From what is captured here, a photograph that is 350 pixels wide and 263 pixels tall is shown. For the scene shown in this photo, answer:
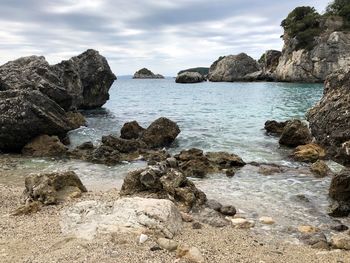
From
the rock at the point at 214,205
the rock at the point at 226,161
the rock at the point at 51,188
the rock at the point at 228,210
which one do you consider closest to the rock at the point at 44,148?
the rock at the point at 226,161

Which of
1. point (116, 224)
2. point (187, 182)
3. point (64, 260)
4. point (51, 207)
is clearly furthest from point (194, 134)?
point (64, 260)

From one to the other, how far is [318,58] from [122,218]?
93.8m

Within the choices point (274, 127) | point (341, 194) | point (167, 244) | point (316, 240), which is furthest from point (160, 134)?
point (167, 244)

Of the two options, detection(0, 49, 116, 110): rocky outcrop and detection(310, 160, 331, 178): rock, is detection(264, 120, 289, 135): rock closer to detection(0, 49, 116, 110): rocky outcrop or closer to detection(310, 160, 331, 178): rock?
detection(310, 160, 331, 178): rock

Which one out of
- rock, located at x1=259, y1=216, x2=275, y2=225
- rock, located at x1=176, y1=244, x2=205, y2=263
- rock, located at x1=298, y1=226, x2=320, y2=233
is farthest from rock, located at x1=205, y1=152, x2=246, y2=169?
rock, located at x1=176, y1=244, x2=205, y2=263

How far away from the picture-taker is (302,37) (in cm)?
9994

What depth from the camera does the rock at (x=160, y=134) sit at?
20891 mm

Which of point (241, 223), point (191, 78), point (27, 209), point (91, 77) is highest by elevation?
point (91, 77)

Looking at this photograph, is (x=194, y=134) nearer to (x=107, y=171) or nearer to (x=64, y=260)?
(x=107, y=171)

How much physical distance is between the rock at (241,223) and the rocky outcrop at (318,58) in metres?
85.9

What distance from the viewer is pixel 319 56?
308 ft

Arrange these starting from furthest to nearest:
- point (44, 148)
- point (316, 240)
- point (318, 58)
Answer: point (318, 58), point (44, 148), point (316, 240)

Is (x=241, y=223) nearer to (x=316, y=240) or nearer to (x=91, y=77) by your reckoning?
(x=316, y=240)

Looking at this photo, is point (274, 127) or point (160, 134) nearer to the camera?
point (160, 134)
